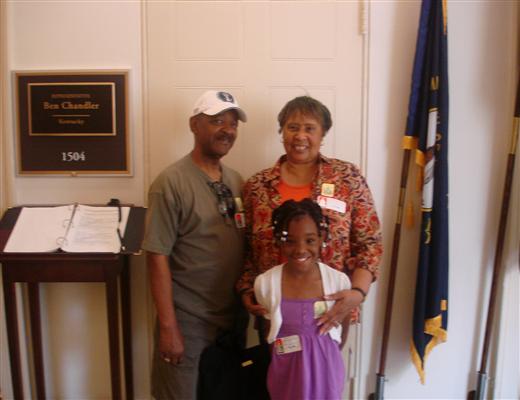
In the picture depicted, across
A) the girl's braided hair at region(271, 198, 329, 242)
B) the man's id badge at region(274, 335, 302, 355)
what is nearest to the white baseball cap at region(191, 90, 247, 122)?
the girl's braided hair at region(271, 198, 329, 242)

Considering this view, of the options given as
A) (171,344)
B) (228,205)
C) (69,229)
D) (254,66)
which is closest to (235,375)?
(171,344)

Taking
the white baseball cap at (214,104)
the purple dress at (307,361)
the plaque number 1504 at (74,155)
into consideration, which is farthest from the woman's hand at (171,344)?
the plaque number 1504 at (74,155)

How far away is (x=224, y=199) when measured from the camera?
1484mm

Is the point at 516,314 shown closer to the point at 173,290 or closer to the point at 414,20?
the point at 414,20

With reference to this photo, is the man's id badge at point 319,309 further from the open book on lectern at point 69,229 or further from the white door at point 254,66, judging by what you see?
the open book on lectern at point 69,229

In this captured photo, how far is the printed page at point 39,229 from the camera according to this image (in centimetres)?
166

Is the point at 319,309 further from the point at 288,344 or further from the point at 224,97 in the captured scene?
the point at 224,97

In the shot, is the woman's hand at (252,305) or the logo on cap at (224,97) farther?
the logo on cap at (224,97)

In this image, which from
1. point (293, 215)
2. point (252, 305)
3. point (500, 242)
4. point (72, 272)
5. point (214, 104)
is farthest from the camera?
point (500, 242)

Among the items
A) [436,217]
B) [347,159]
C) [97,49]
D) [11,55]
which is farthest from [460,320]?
[11,55]

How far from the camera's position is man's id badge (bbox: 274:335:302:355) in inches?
46.7

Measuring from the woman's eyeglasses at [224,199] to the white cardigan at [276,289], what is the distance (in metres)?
0.34

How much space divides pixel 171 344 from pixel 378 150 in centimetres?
135

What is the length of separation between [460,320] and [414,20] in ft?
5.24
